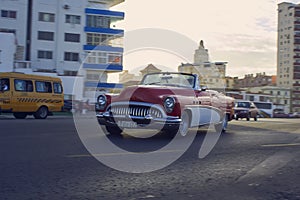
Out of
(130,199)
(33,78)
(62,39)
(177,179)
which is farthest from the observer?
(62,39)

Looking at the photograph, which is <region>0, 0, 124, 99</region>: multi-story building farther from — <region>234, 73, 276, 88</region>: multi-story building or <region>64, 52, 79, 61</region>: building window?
<region>234, 73, 276, 88</region>: multi-story building

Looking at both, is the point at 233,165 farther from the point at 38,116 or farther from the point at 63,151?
the point at 38,116

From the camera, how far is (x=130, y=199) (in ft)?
13.5

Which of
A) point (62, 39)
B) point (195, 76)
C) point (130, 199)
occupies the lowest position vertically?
point (130, 199)

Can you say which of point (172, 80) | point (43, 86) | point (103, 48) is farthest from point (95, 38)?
point (172, 80)

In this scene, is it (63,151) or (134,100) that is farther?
(134,100)

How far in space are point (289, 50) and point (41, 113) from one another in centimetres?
10129

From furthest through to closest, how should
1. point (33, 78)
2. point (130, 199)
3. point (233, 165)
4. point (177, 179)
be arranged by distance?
point (33, 78), point (233, 165), point (177, 179), point (130, 199)

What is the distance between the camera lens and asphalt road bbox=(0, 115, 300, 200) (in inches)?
172

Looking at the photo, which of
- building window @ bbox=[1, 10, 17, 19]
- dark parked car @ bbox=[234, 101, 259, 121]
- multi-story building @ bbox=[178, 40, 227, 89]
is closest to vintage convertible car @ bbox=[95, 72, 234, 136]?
multi-story building @ bbox=[178, 40, 227, 89]

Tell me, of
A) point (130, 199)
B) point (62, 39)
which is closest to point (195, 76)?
point (130, 199)

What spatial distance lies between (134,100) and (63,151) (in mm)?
2489

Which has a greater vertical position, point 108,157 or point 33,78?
point 33,78

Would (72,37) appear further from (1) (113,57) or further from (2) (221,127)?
(2) (221,127)
